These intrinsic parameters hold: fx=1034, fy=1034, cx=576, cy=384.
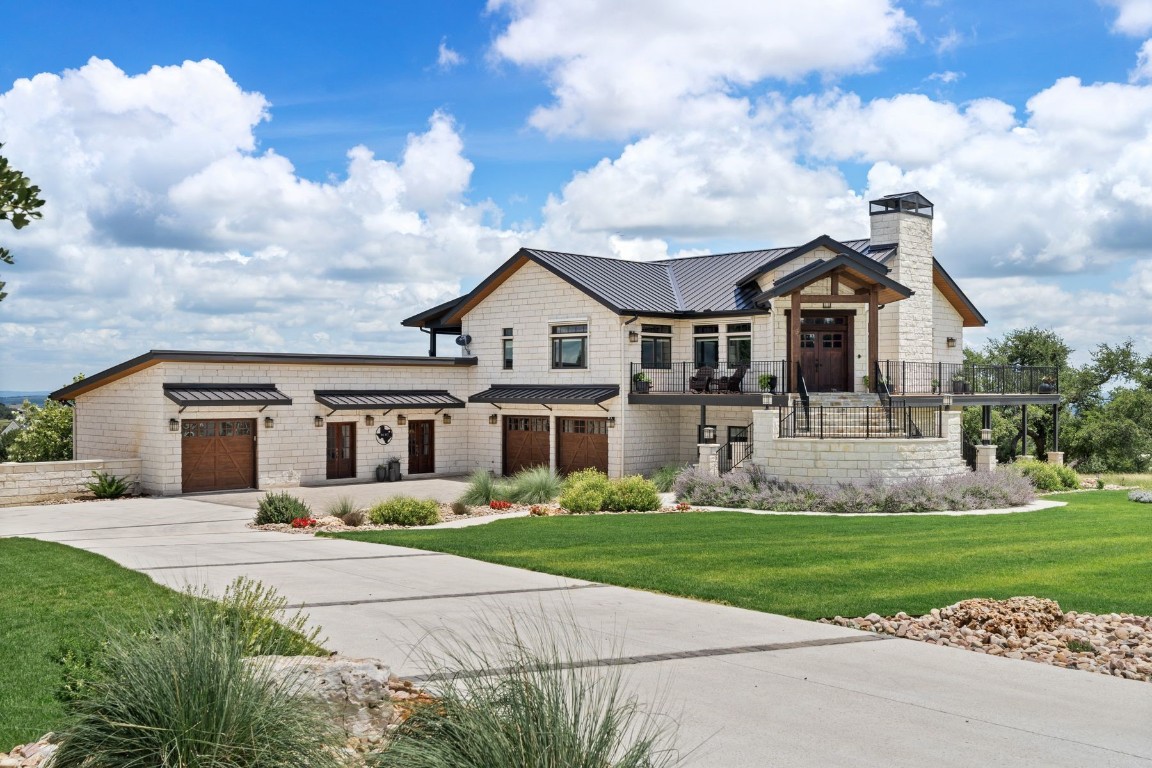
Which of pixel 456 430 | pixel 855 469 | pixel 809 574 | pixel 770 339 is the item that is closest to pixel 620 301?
pixel 770 339

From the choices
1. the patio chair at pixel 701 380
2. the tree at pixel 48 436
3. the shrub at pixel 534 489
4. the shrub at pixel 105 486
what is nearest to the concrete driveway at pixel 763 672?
the shrub at pixel 534 489

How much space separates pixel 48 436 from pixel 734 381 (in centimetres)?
2268

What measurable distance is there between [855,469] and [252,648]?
19784 millimetres

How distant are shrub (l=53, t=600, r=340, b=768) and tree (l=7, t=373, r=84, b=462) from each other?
104 ft

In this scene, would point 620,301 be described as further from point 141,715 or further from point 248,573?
point 141,715

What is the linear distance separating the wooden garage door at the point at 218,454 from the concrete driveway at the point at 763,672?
13.2 metres

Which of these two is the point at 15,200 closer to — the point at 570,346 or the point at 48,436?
the point at 570,346

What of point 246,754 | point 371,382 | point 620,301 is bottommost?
point 246,754

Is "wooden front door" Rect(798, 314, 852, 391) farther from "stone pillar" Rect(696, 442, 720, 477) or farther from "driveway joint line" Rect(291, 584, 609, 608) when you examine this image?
"driveway joint line" Rect(291, 584, 609, 608)

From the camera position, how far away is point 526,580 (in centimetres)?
1315

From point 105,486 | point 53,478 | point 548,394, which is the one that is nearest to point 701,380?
Result: point 548,394

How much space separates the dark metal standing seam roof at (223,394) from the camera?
26562 millimetres

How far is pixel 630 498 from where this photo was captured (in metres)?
22.8

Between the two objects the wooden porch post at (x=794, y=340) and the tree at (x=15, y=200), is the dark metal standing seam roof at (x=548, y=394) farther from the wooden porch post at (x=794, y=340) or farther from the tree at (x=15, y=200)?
the tree at (x=15, y=200)
